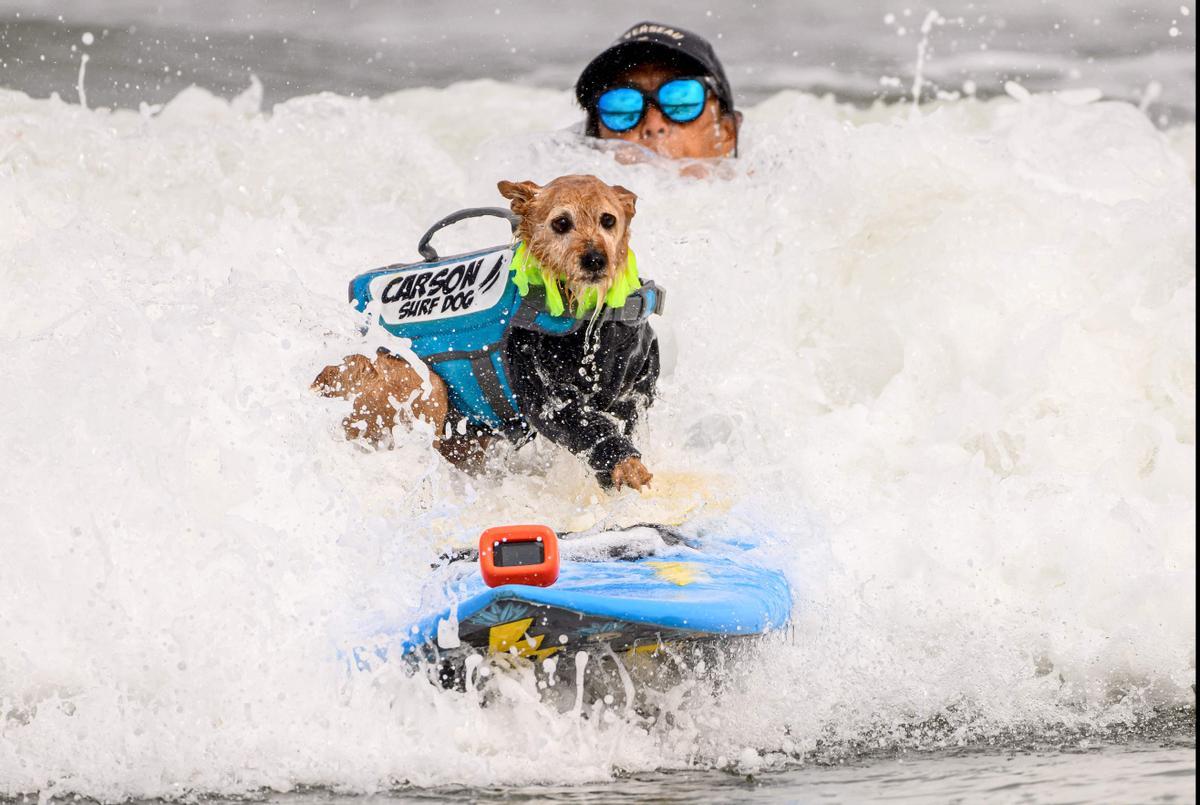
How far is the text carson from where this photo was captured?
12.5ft

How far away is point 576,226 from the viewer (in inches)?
136

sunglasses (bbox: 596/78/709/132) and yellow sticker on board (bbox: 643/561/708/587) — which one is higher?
sunglasses (bbox: 596/78/709/132)

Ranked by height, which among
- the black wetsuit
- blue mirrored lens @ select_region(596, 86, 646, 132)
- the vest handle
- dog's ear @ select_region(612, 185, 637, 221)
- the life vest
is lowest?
the black wetsuit

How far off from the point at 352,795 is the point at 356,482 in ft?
3.80

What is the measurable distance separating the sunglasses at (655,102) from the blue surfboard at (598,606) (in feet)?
11.3

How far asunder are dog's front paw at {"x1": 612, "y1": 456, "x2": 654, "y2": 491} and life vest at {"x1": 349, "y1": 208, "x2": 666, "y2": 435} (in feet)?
1.20

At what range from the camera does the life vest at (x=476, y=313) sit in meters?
3.63

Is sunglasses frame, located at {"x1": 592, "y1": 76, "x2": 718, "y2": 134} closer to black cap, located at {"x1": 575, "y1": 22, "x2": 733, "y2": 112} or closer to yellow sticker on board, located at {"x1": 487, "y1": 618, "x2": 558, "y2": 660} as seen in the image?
black cap, located at {"x1": 575, "y1": 22, "x2": 733, "y2": 112}

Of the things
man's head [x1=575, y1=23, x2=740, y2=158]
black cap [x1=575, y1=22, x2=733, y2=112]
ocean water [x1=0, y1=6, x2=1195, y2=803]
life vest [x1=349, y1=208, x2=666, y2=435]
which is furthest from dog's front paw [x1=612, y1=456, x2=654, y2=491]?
black cap [x1=575, y1=22, x2=733, y2=112]

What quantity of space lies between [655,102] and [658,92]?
0.05 meters

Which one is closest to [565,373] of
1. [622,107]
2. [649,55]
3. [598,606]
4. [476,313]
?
[476,313]

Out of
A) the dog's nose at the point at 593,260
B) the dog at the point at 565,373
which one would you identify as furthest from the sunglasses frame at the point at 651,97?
the dog's nose at the point at 593,260

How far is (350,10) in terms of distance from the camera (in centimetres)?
1072

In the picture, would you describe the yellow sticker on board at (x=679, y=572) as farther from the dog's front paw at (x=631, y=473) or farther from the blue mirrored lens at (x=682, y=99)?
the blue mirrored lens at (x=682, y=99)
